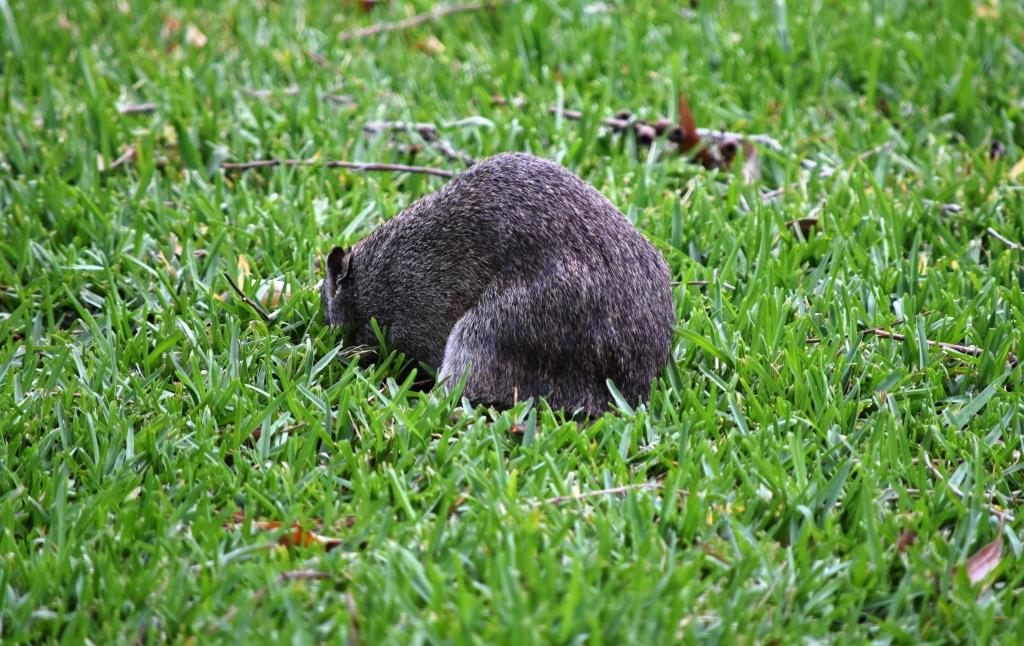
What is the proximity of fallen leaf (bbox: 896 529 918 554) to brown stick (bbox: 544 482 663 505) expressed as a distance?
0.61 metres

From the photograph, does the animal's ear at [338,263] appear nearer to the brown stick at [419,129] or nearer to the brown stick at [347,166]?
the brown stick at [347,166]

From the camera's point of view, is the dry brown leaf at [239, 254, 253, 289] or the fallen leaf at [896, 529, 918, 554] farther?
the dry brown leaf at [239, 254, 253, 289]

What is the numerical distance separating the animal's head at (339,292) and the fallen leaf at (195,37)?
8.91ft

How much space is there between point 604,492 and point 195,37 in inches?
166

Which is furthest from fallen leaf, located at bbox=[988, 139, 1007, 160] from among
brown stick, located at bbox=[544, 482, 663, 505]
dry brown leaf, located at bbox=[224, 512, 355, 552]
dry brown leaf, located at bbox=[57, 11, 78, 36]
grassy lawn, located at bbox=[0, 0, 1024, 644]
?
dry brown leaf, located at bbox=[57, 11, 78, 36]

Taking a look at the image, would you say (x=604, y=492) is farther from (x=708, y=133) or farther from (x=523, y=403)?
(x=708, y=133)

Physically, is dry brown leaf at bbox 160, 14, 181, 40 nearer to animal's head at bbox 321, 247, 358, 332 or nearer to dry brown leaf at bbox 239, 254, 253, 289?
dry brown leaf at bbox 239, 254, 253, 289

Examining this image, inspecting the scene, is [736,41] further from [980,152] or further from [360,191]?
[360,191]

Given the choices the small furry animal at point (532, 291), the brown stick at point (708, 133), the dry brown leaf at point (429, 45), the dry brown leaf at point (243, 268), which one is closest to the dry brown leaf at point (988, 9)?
the brown stick at point (708, 133)

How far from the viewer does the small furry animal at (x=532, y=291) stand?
3.42 m

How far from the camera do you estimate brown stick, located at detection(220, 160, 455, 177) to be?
4855 millimetres

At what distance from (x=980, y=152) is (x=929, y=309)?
4.69 feet

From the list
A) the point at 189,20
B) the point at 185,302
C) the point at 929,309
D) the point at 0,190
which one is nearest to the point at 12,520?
the point at 185,302

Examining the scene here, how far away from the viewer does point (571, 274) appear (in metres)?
3.41
